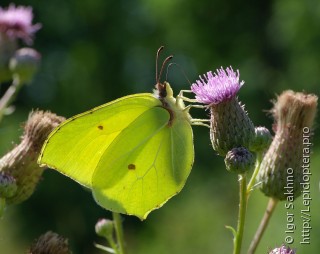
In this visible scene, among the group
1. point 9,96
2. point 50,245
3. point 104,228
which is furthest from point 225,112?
point 9,96

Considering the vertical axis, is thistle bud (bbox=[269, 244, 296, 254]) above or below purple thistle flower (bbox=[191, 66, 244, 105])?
below

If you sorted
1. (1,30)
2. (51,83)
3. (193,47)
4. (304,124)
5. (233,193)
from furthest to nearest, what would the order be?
1. (193,47)
2. (51,83)
3. (233,193)
4. (1,30)
5. (304,124)

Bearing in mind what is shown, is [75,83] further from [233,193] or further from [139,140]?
[139,140]

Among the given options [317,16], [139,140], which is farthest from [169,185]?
[317,16]

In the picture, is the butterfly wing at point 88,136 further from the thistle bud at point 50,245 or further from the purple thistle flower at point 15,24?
the purple thistle flower at point 15,24

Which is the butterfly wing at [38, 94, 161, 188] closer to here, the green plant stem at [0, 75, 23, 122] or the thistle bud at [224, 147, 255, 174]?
the green plant stem at [0, 75, 23, 122]

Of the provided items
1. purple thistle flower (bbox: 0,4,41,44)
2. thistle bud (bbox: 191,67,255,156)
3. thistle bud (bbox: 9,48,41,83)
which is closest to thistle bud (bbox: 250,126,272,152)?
thistle bud (bbox: 191,67,255,156)

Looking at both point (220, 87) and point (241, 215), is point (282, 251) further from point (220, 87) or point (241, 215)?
point (220, 87)
